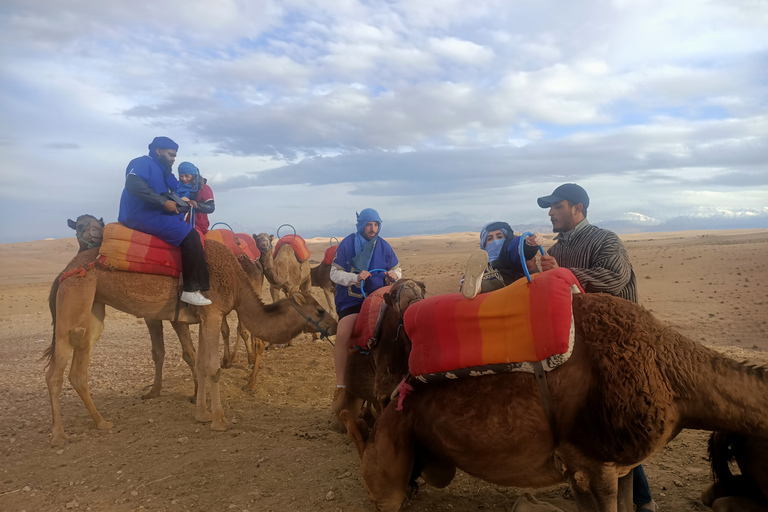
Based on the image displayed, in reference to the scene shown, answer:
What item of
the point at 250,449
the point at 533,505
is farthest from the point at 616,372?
the point at 250,449

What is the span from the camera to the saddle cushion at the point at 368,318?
4.39 metres

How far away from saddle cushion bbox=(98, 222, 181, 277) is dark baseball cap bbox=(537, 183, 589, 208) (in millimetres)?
4516

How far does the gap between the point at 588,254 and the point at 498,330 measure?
50.6 inches

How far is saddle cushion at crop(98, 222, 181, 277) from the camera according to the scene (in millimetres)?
5789

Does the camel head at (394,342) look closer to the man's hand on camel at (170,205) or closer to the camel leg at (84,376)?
the man's hand on camel at (170,205)

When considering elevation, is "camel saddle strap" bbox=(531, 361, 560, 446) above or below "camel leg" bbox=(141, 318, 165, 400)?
above

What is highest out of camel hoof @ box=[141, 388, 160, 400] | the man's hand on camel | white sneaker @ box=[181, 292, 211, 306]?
the man's hand on camel

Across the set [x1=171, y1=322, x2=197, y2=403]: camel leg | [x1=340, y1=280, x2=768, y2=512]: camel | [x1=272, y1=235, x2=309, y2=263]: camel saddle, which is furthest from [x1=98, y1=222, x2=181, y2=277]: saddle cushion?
[x1=272, y1=235, x2=309, y2=263]: camel saddle

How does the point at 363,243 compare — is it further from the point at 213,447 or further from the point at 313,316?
the point at 213,447

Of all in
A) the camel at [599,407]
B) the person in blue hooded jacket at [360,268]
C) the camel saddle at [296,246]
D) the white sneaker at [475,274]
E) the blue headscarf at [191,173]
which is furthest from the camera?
the camel saddle at [296,246]

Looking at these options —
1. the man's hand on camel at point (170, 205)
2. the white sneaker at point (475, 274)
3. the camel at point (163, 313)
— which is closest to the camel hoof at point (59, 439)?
the camel at point (163, 313)

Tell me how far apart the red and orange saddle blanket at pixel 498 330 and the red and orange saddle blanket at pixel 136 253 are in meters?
4.02

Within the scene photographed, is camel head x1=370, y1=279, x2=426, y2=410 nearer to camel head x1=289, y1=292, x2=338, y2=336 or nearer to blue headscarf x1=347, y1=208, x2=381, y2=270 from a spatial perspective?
blue headscarf x1=347, y1=208, x2=381, y2=270

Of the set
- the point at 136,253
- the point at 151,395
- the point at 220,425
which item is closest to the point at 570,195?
the point at 220,425
